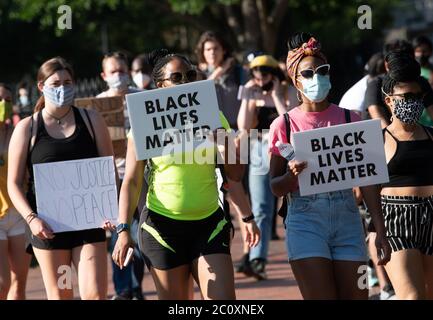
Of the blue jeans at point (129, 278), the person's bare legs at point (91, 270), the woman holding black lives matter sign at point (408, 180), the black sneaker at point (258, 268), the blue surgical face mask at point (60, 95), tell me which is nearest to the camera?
the woman holding black lives matter sign at point (408, 180)

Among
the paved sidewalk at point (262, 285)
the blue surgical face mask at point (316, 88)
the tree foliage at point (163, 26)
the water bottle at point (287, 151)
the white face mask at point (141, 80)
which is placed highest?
the tree foliage at point (163, 26)

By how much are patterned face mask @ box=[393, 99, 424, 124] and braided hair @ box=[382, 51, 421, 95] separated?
0.12 m

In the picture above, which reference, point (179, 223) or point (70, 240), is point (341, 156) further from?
point (70, 240)

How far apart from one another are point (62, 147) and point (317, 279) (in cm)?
186

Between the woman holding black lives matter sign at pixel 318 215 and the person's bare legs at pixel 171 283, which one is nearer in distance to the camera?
the woman holding black lives matter sign at pixel 318 215

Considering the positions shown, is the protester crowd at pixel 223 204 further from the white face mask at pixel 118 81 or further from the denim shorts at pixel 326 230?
the white face mask at pixel 118 81

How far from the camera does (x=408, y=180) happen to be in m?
6.83

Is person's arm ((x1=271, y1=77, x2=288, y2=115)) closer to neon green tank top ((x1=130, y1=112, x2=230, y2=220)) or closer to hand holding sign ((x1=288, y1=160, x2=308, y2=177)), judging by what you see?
neon green tank top ((x1=130, y1=112, x2=230, y2=220))

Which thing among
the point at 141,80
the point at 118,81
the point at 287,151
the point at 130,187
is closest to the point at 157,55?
the point at 130,187

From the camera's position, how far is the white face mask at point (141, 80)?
10.9 m

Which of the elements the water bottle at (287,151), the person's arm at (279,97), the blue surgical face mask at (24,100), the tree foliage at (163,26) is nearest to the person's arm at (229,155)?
the water bottle at (287,151)

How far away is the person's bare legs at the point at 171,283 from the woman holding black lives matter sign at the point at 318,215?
0.61 m

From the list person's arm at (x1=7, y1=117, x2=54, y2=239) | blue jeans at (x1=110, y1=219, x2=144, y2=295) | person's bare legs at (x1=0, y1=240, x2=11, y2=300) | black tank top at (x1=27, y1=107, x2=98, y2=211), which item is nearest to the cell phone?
person's arm at (x1=7, y1=117, x2=54, y2=239)

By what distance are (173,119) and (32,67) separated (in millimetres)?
36133
